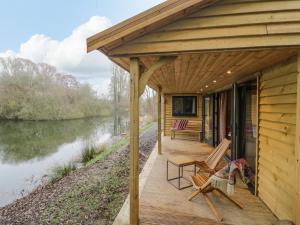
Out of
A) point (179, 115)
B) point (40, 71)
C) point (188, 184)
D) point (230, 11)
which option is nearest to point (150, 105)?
point (40, 71)

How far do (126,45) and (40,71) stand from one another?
25.6m

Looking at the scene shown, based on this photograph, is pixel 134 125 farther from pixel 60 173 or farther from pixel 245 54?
pixel 60 173

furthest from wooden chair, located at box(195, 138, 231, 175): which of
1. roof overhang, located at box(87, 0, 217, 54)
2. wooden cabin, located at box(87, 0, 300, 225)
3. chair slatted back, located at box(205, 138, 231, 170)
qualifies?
roof overhang, located at box(87, 0, 217, 54)

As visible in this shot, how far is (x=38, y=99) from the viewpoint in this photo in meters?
21.7

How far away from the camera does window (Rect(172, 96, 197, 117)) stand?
9.09 metres

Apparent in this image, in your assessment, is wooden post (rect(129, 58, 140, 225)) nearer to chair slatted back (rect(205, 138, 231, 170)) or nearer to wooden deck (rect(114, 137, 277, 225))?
wooden deck (rect(114, 137, 277, 225))

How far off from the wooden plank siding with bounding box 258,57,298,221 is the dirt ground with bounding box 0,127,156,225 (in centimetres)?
240

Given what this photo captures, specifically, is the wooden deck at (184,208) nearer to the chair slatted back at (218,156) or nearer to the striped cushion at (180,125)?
the chair slatted back at (218,156)

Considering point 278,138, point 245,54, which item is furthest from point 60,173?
point 245,54

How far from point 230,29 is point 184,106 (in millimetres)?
7303

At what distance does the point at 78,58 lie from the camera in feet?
83.2

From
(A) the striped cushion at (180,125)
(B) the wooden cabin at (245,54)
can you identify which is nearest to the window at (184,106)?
(A) the striped cushion at (180,125)

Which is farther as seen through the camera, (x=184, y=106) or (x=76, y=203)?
(x=184, y=106)

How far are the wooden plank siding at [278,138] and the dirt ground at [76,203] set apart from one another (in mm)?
2395
